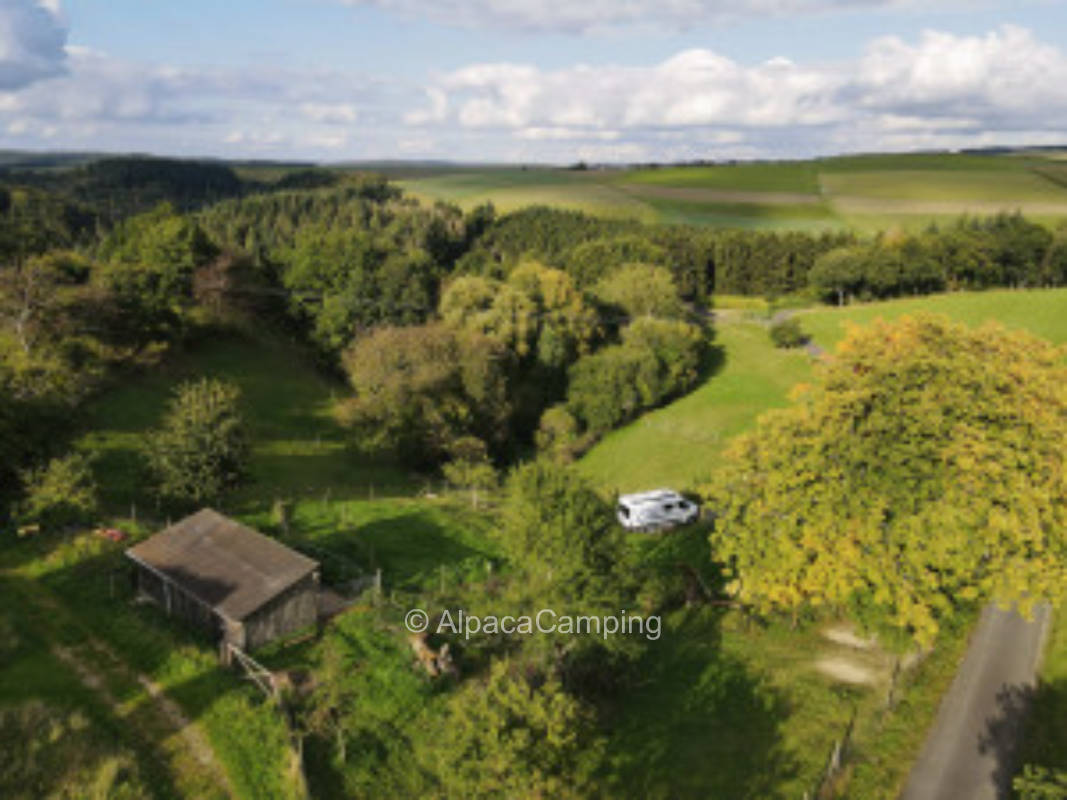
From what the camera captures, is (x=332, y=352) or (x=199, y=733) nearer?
(x=199, y=733)

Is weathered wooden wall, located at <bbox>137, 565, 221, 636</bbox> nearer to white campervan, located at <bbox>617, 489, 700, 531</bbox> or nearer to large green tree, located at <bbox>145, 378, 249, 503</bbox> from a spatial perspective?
large green tree, located at <bbox>145, 378, 249, 503</bbox>

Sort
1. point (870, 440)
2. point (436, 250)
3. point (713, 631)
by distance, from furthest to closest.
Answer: point (436, 250)
point (713, 631)
point (870, 440)

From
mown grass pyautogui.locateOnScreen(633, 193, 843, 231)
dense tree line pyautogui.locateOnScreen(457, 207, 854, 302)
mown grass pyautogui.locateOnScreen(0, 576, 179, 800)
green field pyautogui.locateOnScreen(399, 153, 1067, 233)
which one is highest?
green field pyautogui.locateOnScreen(399, 153, 1067, 233)

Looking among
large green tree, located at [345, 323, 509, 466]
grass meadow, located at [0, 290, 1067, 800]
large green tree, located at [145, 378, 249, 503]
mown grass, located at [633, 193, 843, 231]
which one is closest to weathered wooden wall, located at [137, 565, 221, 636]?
grass meadow, located at [0, 290, 1067, 800]

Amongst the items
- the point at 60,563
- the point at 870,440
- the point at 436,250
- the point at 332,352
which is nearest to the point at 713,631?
the point at 870,440

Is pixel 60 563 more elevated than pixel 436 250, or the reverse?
pixel 436 250

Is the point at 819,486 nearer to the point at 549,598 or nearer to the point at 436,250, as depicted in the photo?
the point at 549,598

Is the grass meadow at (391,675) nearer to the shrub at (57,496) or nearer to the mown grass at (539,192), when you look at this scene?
the shrub at (57,496)

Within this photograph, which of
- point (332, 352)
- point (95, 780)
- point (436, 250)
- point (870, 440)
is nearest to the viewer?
point (95, 780)
